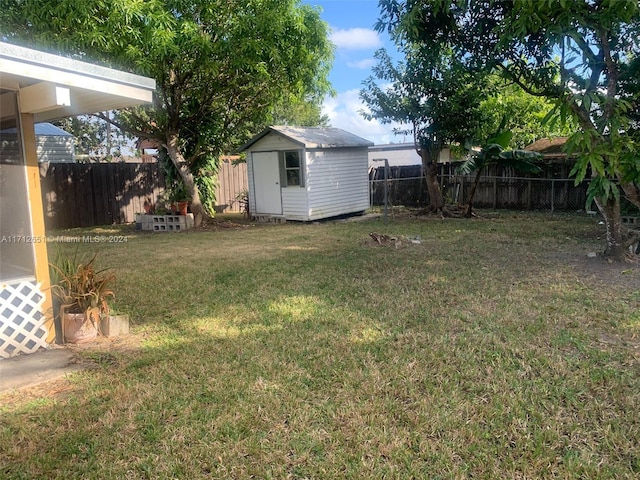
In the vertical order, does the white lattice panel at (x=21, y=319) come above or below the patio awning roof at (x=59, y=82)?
below

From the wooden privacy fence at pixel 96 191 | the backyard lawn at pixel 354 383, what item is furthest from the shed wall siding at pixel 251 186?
the backyard lawn at pixel 354 383

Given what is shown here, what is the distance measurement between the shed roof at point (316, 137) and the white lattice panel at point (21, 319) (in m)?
8.78

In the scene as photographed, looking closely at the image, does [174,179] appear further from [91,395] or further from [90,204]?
[91,395]

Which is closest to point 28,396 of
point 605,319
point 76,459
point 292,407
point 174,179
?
point 76,459

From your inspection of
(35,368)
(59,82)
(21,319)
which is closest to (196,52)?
(59,82)

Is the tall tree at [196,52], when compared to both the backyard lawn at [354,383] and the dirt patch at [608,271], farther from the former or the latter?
the dirt patch at [608,271]

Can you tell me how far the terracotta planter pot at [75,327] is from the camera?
4.31 m

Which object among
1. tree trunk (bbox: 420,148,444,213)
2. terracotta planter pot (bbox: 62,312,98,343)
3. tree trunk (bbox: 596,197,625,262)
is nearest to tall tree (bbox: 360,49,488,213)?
tree trunk (bbox: 420,148,444,213)

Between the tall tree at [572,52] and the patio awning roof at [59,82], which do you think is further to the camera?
the tall tree at [572,52]

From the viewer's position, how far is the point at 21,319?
4.01 m

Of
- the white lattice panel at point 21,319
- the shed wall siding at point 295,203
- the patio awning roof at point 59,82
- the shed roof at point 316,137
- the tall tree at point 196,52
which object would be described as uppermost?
the tall tree at point 196,52

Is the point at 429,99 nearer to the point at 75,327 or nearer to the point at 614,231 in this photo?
the point at 614,231

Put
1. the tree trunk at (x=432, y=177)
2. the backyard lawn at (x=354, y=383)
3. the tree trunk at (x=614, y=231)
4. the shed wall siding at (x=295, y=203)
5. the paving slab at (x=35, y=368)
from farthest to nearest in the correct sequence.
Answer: the tree trunk at (x=432, y=177)
the shed wall siding at (x=295, y=203)
the tree trunk at (x=614, y=231)
the paving slab at (x=35, y=368)
the backyard lawn at (x=354, y=383)

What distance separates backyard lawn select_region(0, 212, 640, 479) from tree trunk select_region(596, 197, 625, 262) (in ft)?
1.01
